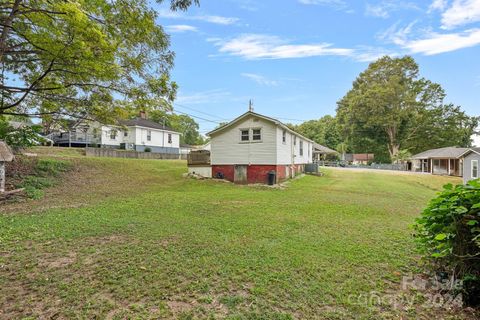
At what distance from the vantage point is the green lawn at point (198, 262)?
2.73 metres

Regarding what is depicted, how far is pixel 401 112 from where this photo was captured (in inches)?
1608

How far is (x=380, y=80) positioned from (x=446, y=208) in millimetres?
51454

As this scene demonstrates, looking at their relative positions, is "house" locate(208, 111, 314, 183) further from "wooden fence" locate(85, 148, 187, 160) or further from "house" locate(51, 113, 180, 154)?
"house" locate(51, 113, 180, 154)

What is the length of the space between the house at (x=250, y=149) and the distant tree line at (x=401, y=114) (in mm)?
31713

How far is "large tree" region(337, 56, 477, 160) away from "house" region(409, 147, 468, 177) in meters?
5.86

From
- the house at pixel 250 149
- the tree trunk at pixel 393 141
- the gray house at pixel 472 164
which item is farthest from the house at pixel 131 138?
the tree trunk at pixel 393 141

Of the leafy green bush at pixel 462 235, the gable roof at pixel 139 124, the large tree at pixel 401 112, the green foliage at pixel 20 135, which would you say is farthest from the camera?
the large tree at pixel 401 112

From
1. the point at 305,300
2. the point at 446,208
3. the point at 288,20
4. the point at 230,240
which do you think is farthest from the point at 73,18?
the point at 288,20

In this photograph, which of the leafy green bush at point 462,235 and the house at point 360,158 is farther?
the house at point 360,158

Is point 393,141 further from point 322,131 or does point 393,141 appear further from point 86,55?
point 86,55

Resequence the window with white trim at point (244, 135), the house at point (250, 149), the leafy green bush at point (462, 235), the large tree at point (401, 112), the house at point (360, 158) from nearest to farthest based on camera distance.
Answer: the leafy green bush at point (462, 235)
the house at point (250, 149)
the window with white trim at point (244, 135)
the large tree at point (401, 112)
the house at point (360, 158)

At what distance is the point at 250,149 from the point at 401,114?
37.4 meters

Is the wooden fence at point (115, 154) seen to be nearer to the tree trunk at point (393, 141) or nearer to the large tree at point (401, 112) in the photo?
the large tree at point (401, 112)

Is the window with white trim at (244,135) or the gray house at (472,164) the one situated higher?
the window with white trim at (244,135)
